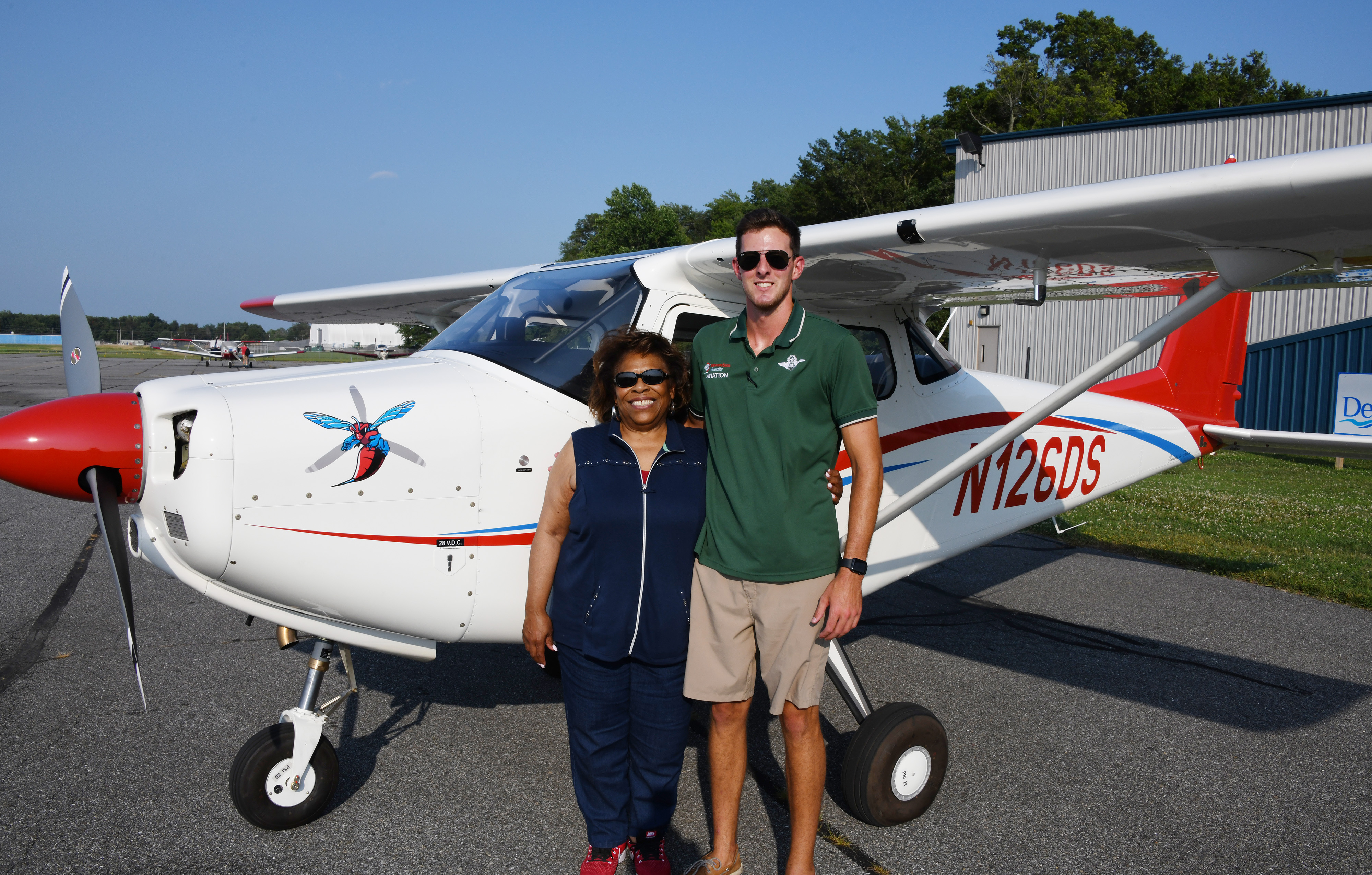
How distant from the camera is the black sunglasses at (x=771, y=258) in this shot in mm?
2367

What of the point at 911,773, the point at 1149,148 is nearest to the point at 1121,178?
the point at 1149,148

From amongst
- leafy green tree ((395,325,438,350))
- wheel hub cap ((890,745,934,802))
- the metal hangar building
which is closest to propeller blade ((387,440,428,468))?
wheel hub cap ((890,745,934,802))

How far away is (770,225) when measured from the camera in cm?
238

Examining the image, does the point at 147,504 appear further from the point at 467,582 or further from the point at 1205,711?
the point at 1205,711

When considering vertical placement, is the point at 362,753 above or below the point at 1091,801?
above

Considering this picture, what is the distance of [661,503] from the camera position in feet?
7.84

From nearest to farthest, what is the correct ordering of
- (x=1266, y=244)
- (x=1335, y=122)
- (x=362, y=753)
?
(x=1266, y=244)
(x=362, y=753)
(x=1335, y=122)

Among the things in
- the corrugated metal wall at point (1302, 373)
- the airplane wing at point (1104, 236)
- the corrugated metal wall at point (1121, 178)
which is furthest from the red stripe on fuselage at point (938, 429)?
the corrugated metal wall at point (1302, 373)

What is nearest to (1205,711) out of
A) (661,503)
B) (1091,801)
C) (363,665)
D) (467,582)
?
(1091,801)

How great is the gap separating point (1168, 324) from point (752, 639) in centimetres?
190

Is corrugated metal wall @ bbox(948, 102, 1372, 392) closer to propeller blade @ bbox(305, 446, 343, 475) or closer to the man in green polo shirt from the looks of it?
the man in green polo shirt

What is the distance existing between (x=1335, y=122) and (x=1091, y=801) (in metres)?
17.8

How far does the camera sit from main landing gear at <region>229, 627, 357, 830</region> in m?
2.88

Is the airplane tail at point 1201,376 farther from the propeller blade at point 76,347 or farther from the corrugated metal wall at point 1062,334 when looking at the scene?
the corrugated metal wall at point 1062,334
